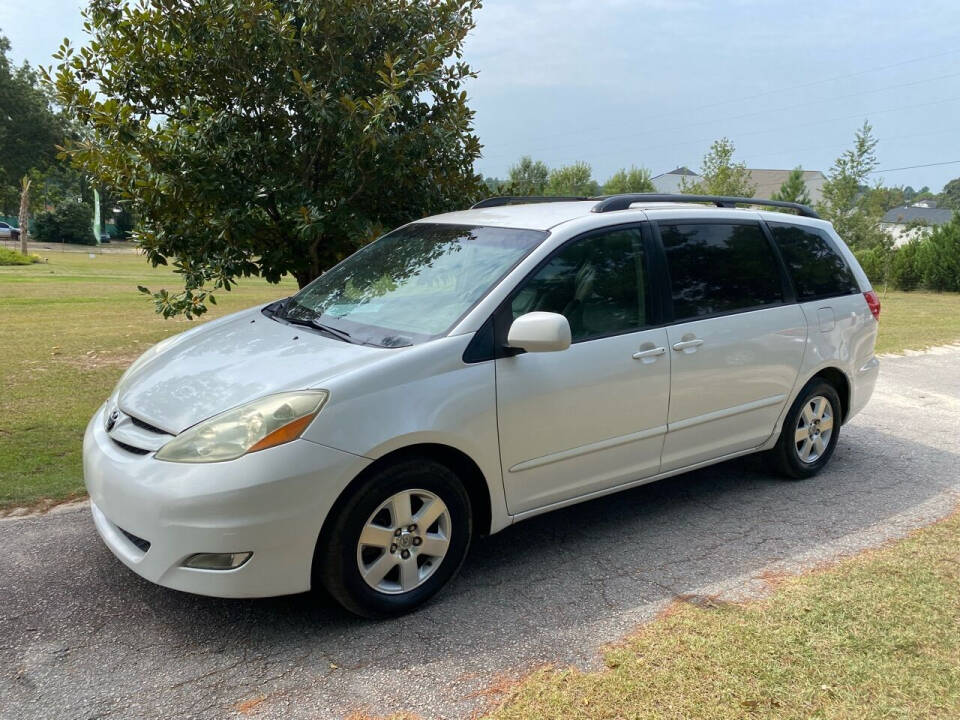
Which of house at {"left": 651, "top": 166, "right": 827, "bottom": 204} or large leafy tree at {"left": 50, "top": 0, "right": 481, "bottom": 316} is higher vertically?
house at {"left": 651, "top": 166, "right": 827, "bottom": 204}

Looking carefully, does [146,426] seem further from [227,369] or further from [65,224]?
[65,224]

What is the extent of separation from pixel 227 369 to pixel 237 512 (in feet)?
2.71

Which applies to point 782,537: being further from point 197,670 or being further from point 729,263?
point 197,670

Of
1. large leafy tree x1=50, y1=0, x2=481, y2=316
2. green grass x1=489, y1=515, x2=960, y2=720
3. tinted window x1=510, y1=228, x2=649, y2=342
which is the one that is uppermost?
large leafy tree x1=50, y1=0, x2=481, y2=316

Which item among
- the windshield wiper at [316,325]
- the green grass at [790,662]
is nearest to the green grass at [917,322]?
the green grass at [790,662]

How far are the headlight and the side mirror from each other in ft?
2.92

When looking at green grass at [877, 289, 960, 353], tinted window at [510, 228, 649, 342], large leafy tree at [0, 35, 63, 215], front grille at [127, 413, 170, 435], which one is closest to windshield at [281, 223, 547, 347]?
tinted window at [510, 228, 649, 342]

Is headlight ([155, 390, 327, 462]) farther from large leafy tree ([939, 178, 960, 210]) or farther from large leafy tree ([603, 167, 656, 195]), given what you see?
large leafy tree ([939, 178, 960, 210])

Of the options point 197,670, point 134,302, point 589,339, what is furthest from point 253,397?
point 134,302

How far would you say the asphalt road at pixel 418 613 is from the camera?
2887 millimetres

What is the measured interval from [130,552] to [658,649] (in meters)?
2.15

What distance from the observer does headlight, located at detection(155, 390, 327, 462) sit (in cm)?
310

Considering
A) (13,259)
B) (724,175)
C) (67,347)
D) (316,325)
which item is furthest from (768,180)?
(316,325)

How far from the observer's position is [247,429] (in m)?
3.14
